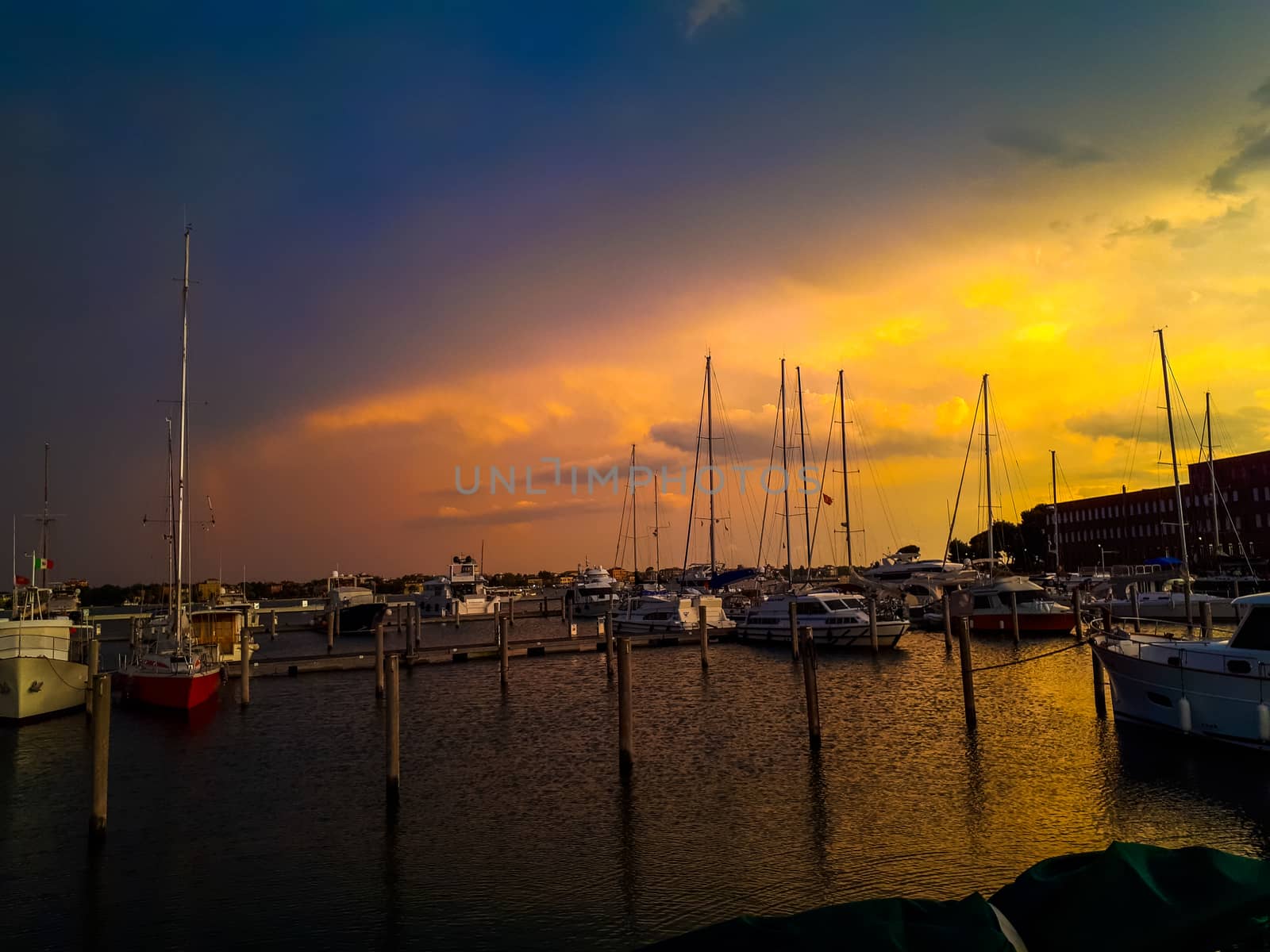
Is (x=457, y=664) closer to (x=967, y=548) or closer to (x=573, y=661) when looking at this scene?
(x=573, y=661)

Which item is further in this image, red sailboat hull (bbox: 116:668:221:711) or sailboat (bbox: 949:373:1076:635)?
sailboat (bbox: 949:373:1076:635)

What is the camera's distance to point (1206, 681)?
21422 mm

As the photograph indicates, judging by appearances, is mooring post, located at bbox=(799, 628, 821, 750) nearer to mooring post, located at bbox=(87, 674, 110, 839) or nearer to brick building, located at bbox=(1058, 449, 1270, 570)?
mooring post, located at bbox=(87, 674, 110, 839)

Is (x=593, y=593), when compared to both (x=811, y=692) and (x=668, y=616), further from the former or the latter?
(x=811, y=692)

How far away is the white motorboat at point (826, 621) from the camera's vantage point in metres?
49.9

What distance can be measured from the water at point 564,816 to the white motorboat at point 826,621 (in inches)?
672

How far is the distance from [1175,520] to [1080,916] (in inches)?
5202

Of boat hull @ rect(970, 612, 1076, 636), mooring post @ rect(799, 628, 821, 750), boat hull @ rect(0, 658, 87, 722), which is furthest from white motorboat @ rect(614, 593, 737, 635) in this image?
boat hull @ rect(0, 658, 87, 722)

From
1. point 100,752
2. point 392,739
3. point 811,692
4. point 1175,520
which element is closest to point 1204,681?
point 811,692

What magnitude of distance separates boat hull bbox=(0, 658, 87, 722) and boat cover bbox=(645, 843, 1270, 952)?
32.9 m

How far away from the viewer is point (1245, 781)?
19.2 metres

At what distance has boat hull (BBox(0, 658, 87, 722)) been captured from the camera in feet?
100

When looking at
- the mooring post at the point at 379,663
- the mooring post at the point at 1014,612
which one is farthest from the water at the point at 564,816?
the mooring post at the point at 1014,612

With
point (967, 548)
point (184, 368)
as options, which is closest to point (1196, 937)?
point (184, 368)
